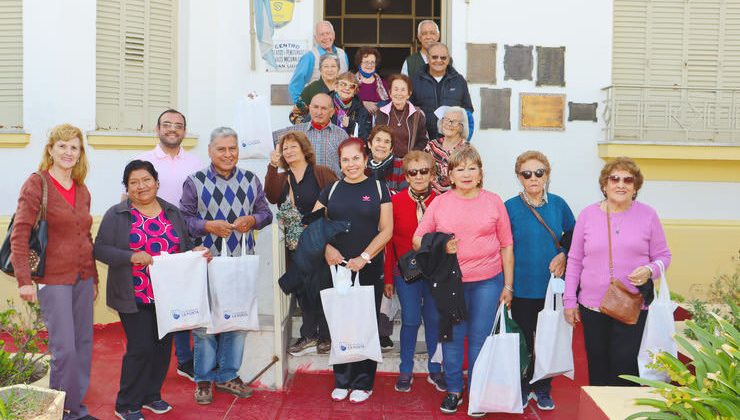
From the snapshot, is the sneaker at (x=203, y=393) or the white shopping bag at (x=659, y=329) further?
the sneaker at (x=203, y=393)

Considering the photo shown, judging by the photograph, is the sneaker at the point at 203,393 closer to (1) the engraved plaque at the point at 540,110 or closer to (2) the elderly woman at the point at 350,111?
(2) the elderly woman at the point at 350,111

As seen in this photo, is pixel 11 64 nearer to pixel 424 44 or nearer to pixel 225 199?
pixel 225 199

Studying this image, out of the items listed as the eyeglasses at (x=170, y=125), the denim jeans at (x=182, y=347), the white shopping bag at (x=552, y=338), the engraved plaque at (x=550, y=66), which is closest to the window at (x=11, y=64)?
the eyeglasses at (x=170, y=125)

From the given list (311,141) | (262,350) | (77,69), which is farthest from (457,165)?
(77,69)

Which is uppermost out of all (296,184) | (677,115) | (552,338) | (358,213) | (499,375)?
(677,115)

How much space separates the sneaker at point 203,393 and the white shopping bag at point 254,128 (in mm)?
1948

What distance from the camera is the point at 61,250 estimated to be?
4.41m

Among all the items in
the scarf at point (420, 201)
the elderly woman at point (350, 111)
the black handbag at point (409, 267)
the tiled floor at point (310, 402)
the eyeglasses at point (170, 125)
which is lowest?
the tiled floor at point (310, 402)

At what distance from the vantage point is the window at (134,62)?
25.0 feet

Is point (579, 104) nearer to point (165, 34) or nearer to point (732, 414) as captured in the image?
point (165, 34)

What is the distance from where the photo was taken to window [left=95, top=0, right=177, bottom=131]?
25.0 ft

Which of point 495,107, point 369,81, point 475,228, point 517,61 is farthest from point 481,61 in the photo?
point 475,228

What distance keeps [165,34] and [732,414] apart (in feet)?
22.4

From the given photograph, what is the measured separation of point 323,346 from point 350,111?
2.09m
